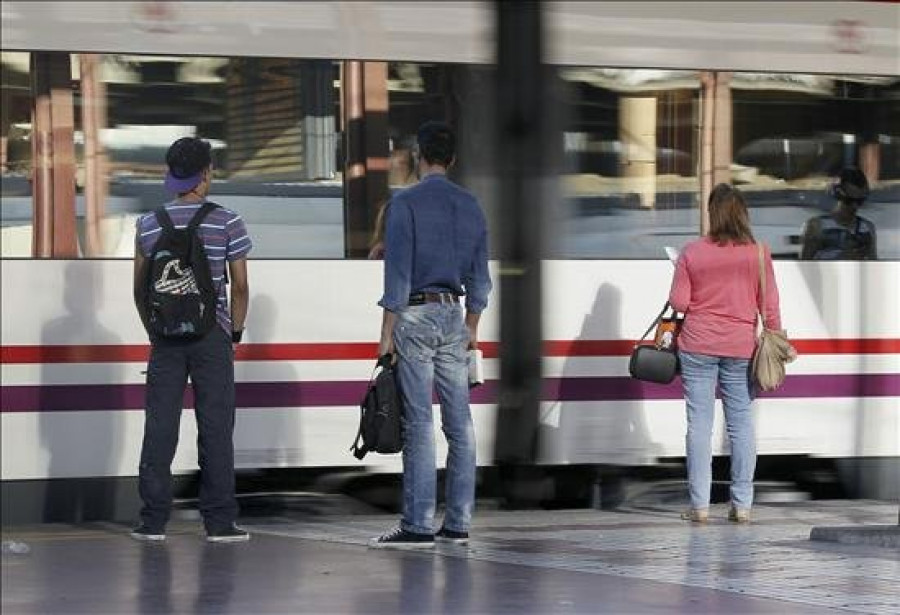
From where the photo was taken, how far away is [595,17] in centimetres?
1166

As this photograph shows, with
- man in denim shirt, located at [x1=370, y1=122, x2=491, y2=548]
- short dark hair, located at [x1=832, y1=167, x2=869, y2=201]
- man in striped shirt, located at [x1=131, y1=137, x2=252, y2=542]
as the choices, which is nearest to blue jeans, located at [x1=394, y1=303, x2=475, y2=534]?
man in denim shirt, located at [x1=370, y1=122, x2=491, y2=548]

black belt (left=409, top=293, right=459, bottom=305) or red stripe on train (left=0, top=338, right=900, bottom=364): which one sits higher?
black belt (left=409, top=293, right=459, bottom=305)

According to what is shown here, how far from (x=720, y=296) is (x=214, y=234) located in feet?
8.87

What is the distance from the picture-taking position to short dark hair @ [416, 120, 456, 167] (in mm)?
9875

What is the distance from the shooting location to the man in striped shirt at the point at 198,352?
984 cm

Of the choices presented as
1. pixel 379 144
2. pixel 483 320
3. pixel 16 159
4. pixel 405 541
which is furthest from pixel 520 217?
pixel 16 159

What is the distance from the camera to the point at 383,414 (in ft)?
32.0

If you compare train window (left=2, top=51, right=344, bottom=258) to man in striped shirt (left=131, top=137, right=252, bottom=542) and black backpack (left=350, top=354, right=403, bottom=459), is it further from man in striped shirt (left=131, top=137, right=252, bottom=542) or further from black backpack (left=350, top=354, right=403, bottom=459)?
black backpack (left=350, top=354, right=403, bottom=459)

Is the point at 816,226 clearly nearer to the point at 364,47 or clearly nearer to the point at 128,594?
the point at 364,47

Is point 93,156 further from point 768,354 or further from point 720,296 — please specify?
point 768,354

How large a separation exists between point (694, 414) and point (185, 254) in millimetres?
2861

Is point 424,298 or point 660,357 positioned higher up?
point 424,298

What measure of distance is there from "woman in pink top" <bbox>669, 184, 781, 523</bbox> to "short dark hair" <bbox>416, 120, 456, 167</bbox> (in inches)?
70.4

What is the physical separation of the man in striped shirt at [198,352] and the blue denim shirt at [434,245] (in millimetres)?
663
